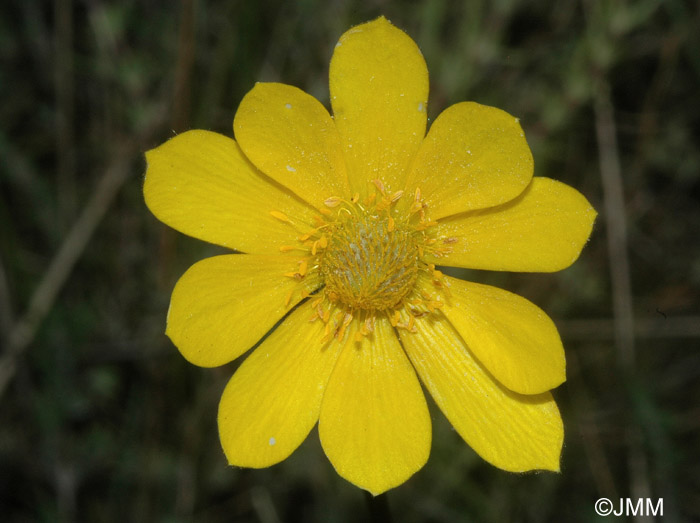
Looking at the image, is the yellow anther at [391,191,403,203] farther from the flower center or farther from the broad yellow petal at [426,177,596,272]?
the broad yellow petal at [426,177,596,272]

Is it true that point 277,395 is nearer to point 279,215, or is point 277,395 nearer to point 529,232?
point 279,215

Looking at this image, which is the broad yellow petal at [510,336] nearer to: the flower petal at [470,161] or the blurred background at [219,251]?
the flower petal at [470,161]

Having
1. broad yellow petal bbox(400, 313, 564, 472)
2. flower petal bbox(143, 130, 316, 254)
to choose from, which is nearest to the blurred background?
flower petal bbox(143, 130, 316, 254)

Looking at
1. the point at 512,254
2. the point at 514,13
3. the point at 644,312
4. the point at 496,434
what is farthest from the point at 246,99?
the point at 644,312

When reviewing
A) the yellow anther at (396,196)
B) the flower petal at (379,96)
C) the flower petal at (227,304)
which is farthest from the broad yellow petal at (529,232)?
the flower petal at (227,304)

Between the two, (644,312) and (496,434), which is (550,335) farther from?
(644,312)

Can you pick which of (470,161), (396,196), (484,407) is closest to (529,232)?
(470,161)
